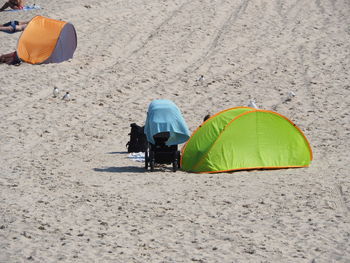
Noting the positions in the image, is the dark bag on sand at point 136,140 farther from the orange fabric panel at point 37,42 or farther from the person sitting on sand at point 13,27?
the person sitting on sand at point 13,27

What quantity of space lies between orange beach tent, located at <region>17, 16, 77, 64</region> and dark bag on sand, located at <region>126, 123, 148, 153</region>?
6.43 metres

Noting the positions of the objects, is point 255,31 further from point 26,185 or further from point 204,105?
point 26,185

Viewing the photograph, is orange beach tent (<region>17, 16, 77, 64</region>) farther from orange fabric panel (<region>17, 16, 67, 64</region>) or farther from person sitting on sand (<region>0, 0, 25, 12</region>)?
person sitting on sand (<region>0, 0, 25, 12</region>)

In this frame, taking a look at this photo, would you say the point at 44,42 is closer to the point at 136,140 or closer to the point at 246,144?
the point at 136,140

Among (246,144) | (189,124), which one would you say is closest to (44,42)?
(189,124)

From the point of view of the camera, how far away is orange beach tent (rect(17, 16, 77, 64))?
2005 centimetres

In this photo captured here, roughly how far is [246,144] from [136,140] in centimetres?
208

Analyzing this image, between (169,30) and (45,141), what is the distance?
838cm

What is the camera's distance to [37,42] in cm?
2011

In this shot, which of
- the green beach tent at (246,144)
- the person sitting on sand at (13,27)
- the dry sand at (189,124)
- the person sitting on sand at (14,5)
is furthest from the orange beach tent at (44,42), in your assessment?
the green beach tent at (246,144)

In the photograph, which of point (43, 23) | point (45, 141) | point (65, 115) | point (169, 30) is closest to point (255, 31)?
point (169, 30)

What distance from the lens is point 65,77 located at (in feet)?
62.9

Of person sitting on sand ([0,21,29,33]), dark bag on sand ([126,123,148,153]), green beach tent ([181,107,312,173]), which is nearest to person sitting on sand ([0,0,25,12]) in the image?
person sitting on sand ([0,21,29,33])

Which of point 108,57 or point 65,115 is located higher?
point 108,57
